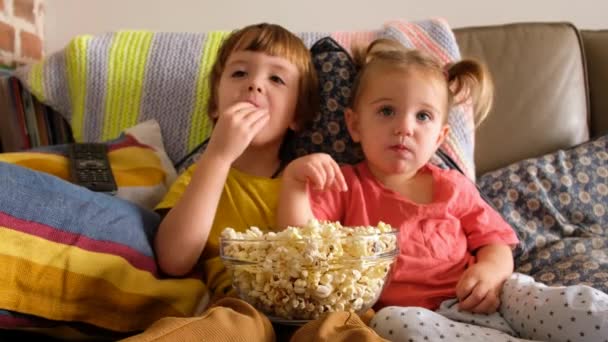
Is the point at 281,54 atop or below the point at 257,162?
atop

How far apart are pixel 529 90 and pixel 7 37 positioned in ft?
4.36

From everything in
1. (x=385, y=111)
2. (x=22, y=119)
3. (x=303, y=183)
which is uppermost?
(x=385, y=111)

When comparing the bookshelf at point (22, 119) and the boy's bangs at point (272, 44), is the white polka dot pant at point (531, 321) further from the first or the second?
the bookshelf at point (22, 119)

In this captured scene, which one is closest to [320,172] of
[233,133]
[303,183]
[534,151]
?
[303,183]

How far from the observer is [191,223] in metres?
0.99

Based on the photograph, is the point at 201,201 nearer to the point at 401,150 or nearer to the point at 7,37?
the point at 401,150

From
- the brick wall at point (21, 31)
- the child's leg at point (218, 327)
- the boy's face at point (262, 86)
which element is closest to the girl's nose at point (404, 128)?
the boy's face at point (262, 86)

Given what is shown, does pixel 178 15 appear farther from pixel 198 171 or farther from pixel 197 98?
pixel 198 171

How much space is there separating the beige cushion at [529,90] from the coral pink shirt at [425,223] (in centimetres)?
35

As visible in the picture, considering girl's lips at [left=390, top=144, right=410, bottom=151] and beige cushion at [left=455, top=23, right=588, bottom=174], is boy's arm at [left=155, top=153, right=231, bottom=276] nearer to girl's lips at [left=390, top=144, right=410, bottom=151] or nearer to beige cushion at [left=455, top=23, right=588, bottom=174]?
girl's lips at [left=390, top=144, right=410, bottom=151]

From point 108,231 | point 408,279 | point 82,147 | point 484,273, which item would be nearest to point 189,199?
point 108,231

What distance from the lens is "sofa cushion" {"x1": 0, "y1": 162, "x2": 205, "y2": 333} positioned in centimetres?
79

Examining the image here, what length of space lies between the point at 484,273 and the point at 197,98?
0.71 m

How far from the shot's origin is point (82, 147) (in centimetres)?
115
